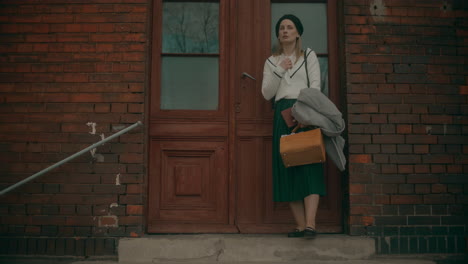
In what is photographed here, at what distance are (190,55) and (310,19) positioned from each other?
1.32 metres

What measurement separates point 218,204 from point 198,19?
1941 mm

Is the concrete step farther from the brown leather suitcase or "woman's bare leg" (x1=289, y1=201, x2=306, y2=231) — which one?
the brown leather suitcase

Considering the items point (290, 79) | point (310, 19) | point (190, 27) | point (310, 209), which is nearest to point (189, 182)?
point (310, 209)

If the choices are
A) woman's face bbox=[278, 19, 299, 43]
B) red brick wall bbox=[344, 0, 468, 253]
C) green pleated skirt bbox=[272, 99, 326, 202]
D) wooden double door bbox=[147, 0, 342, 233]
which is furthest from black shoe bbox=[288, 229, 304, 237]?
woman's face bbox=[278, 19, 299, 43]

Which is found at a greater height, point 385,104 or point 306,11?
point 306,11

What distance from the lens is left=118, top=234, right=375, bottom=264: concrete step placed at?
4176 millimetres

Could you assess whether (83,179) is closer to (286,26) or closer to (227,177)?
(227,177)

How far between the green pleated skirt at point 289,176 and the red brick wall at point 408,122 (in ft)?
1.48

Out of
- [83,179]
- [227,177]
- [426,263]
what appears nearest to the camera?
[426,263]

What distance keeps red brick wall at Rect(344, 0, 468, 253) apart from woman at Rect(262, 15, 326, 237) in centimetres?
44

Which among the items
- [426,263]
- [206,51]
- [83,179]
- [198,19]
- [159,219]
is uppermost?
[198,19]

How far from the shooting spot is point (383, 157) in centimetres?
445


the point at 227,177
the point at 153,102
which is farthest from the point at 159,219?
the point at 153,102

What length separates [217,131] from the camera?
4.75 metres
